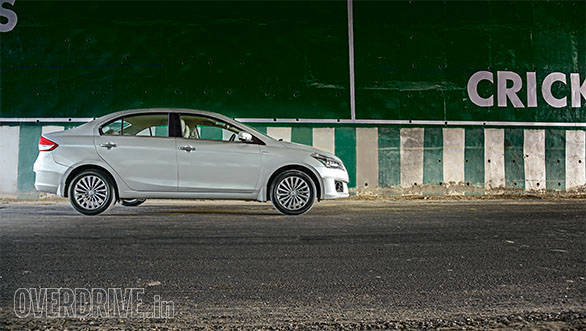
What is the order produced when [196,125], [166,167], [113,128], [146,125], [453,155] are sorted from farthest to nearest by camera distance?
[453,155]
[196,125]
[146,125]
[113,128]
[166,167]

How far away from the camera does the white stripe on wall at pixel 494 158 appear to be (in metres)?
10.9

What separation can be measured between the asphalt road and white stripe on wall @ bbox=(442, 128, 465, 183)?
3.50 metres

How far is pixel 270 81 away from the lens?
10.9 metres

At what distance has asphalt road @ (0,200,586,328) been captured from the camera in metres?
2.88

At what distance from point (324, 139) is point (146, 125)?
14.5ft

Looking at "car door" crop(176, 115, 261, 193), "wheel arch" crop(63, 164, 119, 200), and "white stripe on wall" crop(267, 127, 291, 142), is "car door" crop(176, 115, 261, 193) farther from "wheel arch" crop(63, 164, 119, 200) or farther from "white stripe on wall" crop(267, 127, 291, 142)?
"white stripe on wall" crop(267, 127, 291, 142)

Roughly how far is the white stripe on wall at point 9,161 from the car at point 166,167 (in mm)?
3625

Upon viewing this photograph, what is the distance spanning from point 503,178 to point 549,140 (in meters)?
1.43

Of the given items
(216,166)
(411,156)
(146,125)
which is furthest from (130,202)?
(411,156)

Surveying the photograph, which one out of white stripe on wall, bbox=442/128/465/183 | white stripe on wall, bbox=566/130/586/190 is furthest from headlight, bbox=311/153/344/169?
white stripe on wall, bbox=566/130/586/190

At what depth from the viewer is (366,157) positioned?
35.3 feet

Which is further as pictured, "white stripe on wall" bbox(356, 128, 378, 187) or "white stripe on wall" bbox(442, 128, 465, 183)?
"white stripe on wall" bbox(442, 128, 465, 183)

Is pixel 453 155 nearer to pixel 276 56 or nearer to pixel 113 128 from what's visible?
pixel 276 56

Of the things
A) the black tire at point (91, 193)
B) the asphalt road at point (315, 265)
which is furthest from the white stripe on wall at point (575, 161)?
the black tire at point (91, 193)
